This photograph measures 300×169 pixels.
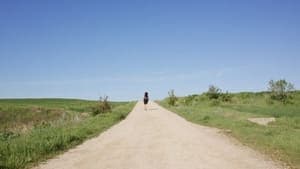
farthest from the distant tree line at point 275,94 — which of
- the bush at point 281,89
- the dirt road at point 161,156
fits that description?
the dirt road at point 161,156

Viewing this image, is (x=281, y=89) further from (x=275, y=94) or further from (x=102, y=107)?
(x=102, y=107)

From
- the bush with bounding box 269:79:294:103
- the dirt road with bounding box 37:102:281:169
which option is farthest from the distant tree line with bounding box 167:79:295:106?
the dirt road with bounding box 37:102:281:169

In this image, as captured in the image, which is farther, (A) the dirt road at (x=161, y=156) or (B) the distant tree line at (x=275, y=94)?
(B) the distant tree line at (x=275, y=94)

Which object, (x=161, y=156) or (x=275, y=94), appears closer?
(x=161, y=156)

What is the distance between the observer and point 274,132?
56.9ft

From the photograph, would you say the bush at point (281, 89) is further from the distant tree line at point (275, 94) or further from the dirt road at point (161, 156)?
the dirt road at point (161, 156)

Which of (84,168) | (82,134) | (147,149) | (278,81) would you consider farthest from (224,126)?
(278,81)

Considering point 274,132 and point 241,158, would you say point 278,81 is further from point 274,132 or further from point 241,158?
point 241,158

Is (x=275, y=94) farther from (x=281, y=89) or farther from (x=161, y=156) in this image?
(x=161, y=156)

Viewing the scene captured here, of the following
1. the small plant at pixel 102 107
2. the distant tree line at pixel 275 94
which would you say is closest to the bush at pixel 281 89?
the distant tree line at pixel 275 94

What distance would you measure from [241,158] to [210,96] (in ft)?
194

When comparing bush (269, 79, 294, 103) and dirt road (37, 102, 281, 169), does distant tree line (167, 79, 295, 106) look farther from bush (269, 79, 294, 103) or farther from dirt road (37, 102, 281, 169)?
dirt road (37, 102, 281, 169)

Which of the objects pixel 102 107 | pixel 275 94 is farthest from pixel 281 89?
pixel 102 107

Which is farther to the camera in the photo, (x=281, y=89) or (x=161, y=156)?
(x=281, y=89)
